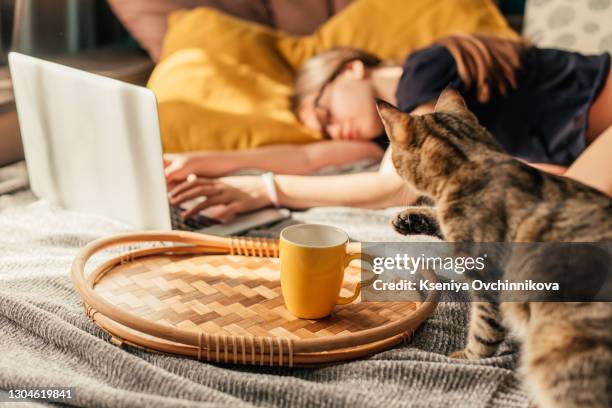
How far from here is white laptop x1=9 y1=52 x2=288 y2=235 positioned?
99 cm

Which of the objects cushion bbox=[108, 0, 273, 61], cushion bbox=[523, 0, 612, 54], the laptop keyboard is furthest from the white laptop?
cushion bbox=[523, 0, 612, 54]

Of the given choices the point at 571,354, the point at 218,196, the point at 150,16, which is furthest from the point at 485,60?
the point at 150,16

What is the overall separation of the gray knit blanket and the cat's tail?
16cm

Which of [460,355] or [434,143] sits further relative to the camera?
[460,355]

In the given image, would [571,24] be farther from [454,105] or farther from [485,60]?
[454,105]

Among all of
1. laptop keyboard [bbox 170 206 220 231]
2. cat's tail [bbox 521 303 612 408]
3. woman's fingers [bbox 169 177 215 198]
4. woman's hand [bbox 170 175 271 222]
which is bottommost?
laptop keyboard [bbox 170 206 220 231]

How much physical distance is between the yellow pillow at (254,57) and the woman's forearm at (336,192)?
1.10ft

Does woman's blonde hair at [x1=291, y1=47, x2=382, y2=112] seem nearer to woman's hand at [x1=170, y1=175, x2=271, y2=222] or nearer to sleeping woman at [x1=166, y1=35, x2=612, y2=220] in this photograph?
sleeping woman at [x1=166, y1=35, x2=612, y2=220]

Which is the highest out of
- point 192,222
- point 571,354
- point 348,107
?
point 571,354

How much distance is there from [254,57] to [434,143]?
126 cm

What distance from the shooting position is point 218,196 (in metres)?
1.24

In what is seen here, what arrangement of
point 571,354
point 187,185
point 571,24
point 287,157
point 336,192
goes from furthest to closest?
1. point 571,24
2. point 287,157
3. point 336,192
4. point 187,185
5. point 571,354

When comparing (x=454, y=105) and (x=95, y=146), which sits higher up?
(x=454, y=105)

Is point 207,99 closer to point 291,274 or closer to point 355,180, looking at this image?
point 355,180
